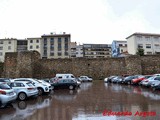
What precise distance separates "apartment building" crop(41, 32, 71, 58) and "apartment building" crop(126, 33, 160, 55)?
2719cm

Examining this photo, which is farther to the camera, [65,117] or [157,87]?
[157,87]

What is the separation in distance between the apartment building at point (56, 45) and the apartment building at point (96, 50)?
2035cm

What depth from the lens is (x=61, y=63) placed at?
129ft

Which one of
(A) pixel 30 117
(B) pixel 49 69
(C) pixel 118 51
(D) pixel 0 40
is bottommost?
(A) pixel 30 117

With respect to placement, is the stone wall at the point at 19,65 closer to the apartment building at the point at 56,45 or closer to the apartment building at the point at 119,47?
the apartment building at the point at 56,45

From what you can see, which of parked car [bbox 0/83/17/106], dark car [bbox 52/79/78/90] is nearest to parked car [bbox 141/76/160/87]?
dark car [bbox 52/79/78/90]

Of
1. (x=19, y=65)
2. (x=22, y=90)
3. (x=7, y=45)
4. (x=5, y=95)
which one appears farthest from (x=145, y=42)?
(x=5, y=95)

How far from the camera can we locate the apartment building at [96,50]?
94113 millimetres

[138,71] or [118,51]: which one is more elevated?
[118,51]

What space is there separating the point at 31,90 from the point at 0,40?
70983mm

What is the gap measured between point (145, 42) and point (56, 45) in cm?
3779

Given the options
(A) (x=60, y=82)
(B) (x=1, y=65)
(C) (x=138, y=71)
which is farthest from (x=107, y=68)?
(B) (x=1, y=65)

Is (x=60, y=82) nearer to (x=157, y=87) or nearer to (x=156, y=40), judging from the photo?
(x=157, y=87)

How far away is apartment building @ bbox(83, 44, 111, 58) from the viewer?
3705 inches
